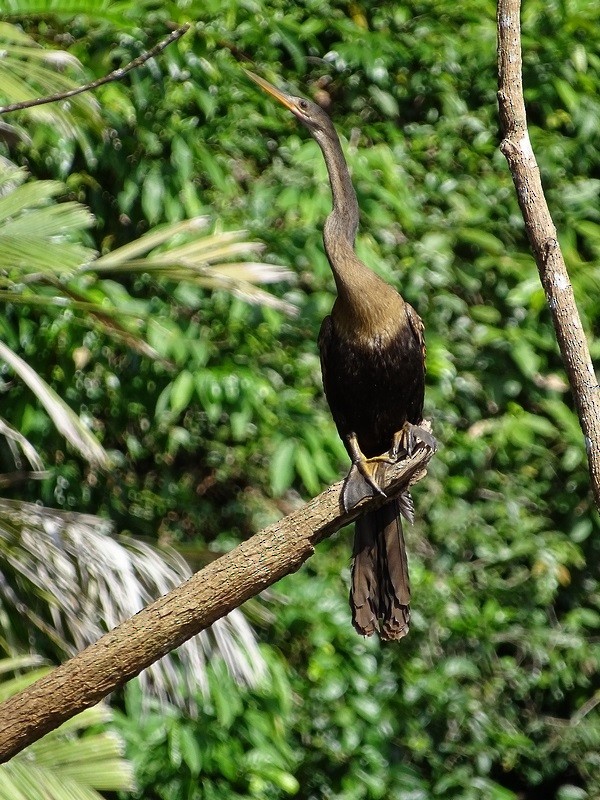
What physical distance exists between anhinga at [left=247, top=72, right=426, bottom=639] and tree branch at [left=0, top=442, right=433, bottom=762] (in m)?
0.60

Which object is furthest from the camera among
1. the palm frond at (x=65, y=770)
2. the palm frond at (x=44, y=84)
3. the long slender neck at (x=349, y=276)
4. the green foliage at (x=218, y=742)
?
the green foliage at (x=218, y=742)

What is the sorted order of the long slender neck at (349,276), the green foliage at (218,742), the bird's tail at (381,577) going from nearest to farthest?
the bird's tail at (381,577) < the long slender neck at (349,276) < the green foliage at (218,742)

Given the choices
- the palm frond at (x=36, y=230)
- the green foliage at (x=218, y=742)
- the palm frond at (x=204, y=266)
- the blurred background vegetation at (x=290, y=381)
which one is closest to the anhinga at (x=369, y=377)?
the palm frond at (x=204, y=266)

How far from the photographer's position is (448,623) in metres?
4.39

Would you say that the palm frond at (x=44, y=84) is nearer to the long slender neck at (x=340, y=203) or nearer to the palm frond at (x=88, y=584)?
the long slender neck at (x=340, y=203)

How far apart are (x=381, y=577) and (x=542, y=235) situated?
1093 millimetres

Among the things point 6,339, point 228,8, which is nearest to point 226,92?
point 228,8

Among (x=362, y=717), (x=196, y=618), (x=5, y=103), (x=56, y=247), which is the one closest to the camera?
(x=196, y=618)

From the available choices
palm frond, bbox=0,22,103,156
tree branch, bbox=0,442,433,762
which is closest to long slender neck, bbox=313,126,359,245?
palm frond, bbox=0,22,103,156

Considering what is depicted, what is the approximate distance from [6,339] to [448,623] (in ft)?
6.02

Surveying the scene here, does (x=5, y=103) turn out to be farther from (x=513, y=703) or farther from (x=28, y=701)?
(x=513, y=703)

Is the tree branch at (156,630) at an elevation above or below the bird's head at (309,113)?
below

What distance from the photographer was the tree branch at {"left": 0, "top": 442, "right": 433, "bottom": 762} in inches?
90.2

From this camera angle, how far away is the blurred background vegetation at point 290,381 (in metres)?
3.54
